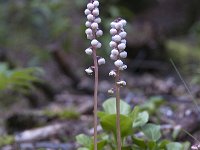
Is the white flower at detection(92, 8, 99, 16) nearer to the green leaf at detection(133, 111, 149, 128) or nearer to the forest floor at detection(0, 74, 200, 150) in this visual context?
the green leaf at detection(133, 111, 149, 128)

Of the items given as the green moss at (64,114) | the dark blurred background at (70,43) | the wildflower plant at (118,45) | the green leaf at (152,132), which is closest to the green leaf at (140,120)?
the green leaf at (152,132)

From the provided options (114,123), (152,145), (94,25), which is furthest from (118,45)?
(152,145)

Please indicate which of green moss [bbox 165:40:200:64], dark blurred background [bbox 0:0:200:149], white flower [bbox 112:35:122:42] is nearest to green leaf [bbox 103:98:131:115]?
white flower [bbox 112:35:122:42]

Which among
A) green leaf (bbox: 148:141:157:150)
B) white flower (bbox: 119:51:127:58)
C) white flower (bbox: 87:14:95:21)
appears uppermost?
white flower (bbox: 87:14:95:21)

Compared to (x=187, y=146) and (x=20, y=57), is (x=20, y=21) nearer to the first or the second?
(x=20, y=57)

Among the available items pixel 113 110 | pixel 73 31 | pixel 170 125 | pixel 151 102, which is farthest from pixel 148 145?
pixel 73 31

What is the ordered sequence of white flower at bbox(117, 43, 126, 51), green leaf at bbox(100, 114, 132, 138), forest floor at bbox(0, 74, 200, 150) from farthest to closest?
forest floor at bbox(0, 74, 200, 150) → green leaf at bbox(100, 114, 132, 138) → white flower at bbox(117, 43, 126, 51)

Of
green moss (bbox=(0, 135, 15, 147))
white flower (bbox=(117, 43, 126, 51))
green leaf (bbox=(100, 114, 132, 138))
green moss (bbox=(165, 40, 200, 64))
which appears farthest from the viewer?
green moss (bbox=(165, 40, 200, 64))
